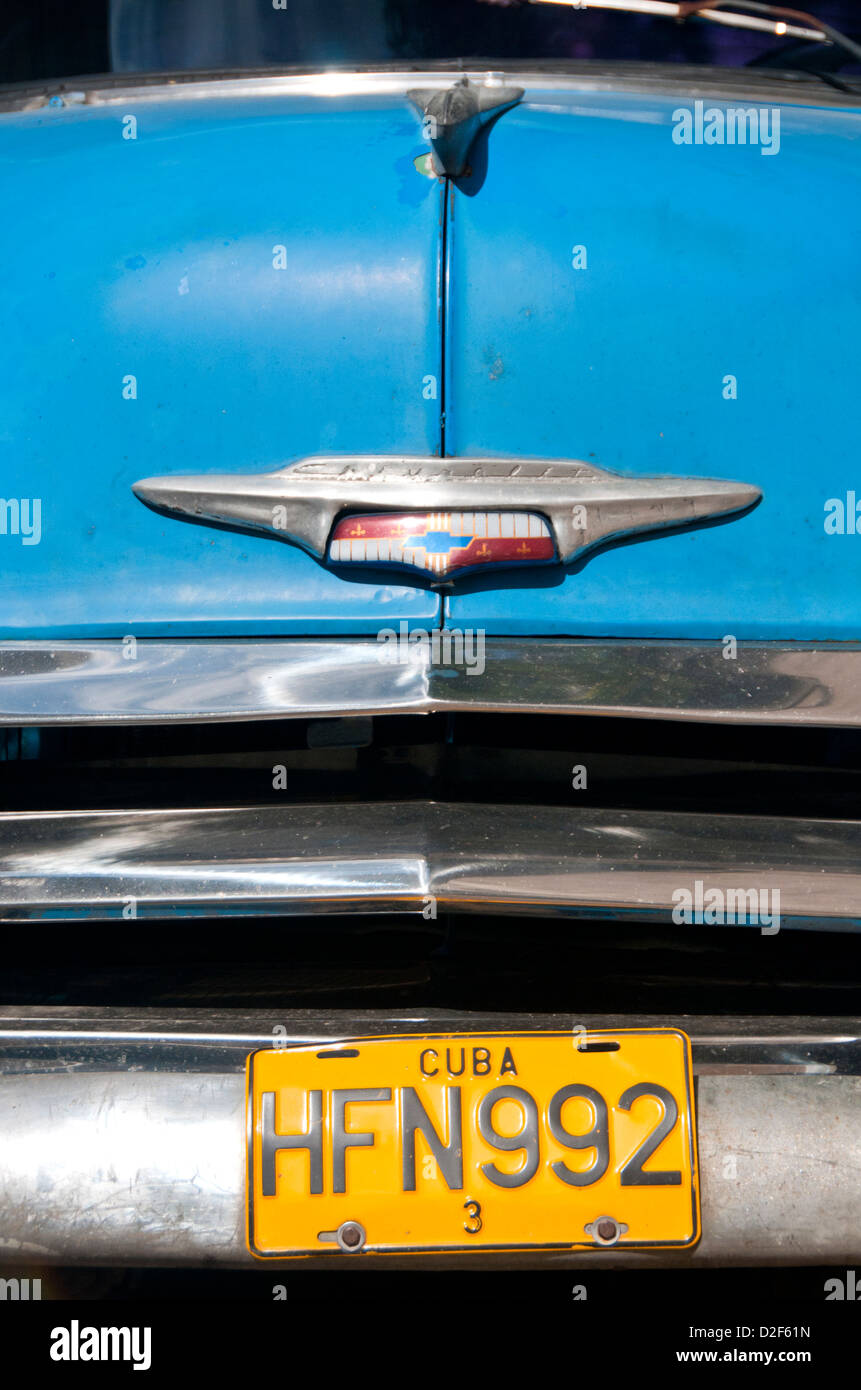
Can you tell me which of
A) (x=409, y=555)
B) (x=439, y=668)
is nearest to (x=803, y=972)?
(x=439, y=668)

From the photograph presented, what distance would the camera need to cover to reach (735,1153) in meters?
1.46

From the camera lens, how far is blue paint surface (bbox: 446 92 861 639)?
1.60 meters

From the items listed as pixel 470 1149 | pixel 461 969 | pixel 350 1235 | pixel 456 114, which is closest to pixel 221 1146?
pixel 350 1235

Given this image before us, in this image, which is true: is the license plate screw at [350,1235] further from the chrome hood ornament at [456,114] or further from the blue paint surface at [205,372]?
the chrome hood ornament at [456,114]

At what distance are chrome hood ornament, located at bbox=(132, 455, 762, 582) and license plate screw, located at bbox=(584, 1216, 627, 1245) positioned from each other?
0.77m

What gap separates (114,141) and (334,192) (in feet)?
1.36

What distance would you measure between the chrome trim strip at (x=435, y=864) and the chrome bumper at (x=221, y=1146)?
0.50ft

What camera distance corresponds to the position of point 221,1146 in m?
1.46

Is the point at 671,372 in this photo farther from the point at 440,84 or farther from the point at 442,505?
the point at 440,84

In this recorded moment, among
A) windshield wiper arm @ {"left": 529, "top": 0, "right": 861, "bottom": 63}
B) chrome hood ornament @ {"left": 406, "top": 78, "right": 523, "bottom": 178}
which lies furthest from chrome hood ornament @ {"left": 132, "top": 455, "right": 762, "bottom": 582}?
windshield wiper arm @ {"left": 529, "top": 0, "right": 861, "bottom": 63}

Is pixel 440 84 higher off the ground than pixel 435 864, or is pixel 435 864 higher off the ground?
pixel 440 84

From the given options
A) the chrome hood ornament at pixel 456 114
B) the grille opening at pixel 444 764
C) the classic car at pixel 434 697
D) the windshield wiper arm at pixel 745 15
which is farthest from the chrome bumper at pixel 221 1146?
the windshield wiper arm at pixel 745 15

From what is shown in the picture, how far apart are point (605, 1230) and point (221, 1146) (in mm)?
450

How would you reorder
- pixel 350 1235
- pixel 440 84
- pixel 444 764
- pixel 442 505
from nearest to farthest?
pixel 350 1235, pixel 442 505, pixel 444 764, pixel 440 84
